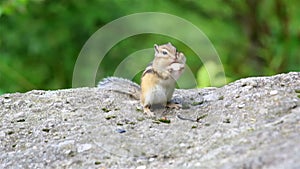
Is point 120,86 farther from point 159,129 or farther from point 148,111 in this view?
point 159,129

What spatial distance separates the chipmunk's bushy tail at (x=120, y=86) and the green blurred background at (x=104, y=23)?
121 inches

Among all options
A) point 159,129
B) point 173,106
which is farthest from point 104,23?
point 159,129

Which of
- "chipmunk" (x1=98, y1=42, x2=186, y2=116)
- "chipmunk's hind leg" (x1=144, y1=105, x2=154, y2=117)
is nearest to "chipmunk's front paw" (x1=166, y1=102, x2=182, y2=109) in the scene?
"chipmunk" (x1=98, y1=42, x2=186, y2=116)

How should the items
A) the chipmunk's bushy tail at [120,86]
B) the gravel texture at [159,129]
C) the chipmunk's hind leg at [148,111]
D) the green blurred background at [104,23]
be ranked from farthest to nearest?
the green blurred background at [104,23] → the chipmunk's bushy tail at [120,86] → the chipmunk's hind leg at [148,111] → the gravel texture at [159,129]

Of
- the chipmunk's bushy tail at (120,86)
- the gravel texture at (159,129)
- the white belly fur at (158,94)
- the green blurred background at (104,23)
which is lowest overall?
the gravel texture at (159,129)

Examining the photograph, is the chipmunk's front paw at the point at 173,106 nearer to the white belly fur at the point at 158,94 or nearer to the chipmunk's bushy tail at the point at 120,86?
the white belly fur at the point at 158,94

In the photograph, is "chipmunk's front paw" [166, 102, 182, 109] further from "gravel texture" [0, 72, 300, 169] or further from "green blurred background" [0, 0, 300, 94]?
"green blurred background" [0, 0, 300, 94]

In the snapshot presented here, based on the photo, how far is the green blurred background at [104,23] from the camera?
6.83m

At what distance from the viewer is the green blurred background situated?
6832 millimetres

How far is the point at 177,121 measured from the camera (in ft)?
9.93

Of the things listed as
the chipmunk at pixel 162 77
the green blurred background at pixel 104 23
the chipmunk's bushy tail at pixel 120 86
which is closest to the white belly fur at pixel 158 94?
the chipmunk at pixel 162 77

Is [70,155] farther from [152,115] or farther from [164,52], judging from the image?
[164,52]

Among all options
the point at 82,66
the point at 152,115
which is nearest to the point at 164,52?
the point at 152,115

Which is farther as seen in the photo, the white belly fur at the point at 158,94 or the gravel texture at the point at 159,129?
the white belly fur at the point at 158,94
